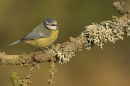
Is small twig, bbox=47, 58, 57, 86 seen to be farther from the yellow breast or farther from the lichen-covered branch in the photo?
the yellow breast

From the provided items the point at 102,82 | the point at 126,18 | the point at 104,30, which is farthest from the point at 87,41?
the point at 102,82

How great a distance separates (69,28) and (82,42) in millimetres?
3830

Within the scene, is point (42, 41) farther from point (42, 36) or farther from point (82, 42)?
point (82, 42)

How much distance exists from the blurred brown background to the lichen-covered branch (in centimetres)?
354

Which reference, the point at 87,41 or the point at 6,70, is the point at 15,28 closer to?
the point at 6,70

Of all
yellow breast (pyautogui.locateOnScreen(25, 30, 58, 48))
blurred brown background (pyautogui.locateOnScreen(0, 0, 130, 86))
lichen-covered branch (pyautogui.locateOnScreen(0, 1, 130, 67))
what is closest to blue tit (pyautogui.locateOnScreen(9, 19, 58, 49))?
yellow breast (pyautogui.locateOnScreen(25, 30, 58, 48))

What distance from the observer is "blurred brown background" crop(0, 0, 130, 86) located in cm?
592

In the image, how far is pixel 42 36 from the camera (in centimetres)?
341

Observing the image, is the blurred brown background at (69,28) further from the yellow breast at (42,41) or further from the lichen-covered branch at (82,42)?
the lichen-covered branch at (82,42)

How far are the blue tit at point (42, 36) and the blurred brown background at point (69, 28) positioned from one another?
2.30 meters

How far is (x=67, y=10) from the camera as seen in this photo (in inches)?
237

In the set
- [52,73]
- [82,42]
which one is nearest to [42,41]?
[82,42]

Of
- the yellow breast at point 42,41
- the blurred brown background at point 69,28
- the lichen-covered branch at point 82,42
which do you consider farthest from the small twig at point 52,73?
the blurred brown background at point 69,28

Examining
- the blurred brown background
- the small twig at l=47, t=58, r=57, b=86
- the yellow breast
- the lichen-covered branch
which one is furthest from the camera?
the blurred brown background
